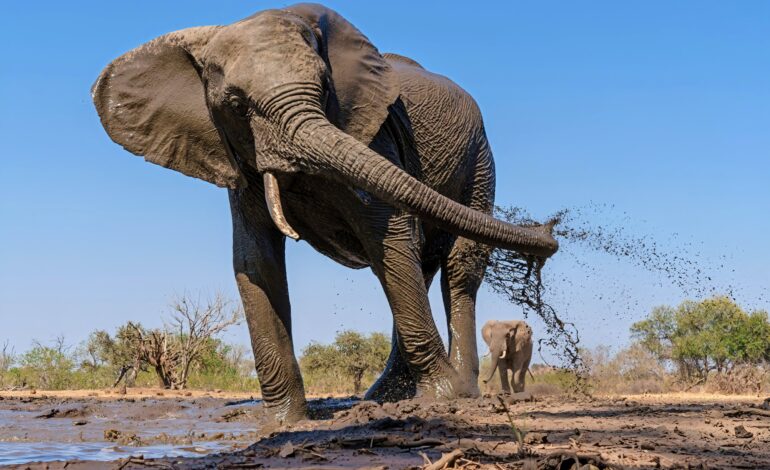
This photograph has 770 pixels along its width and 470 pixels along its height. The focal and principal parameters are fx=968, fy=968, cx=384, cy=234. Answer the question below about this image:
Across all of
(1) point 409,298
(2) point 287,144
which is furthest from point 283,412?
(2) point 287,144

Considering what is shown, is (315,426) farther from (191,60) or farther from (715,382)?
(715,382)

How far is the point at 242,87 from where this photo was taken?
19.4 feet

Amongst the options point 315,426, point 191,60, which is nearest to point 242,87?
point 191,60

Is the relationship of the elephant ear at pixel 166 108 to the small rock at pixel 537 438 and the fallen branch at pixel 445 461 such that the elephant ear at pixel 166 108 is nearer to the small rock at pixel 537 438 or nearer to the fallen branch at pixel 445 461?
the small rock at pixel 537 438

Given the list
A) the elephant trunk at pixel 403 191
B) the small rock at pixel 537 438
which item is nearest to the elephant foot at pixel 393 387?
the elephant trunk at pixel 403 191

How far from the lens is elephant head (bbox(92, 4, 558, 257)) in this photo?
5.57m

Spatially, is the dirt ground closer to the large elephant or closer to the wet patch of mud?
the wet patch of mud

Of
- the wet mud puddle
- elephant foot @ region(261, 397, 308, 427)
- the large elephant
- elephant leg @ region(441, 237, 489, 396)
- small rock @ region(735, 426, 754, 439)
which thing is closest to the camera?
small rock @ region(735, 426, 754, 439)

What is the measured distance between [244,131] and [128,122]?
1.29 metres

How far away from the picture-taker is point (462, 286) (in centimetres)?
855

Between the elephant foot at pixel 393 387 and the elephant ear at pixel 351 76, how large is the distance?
221cm

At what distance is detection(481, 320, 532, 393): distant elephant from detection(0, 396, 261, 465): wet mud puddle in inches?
329

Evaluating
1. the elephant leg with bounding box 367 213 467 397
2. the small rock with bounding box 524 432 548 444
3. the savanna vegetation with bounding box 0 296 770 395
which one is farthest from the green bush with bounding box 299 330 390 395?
the small rock with bounding box 524 432 548 444

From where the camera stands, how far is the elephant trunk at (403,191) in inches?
213
